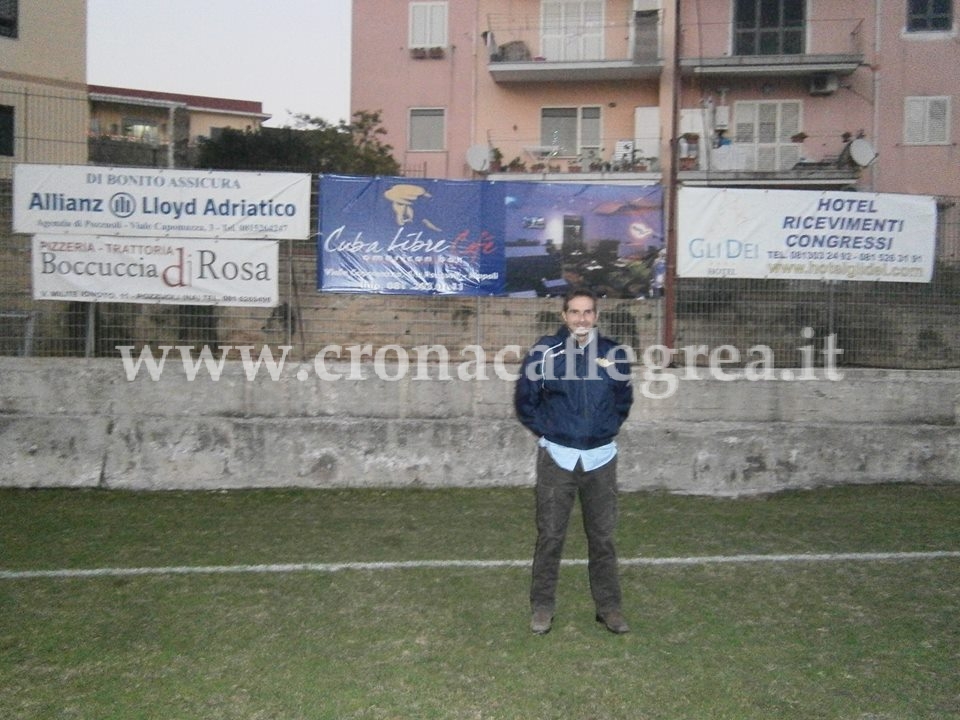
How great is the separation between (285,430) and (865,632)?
5.49 m

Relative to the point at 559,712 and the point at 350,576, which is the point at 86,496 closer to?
the point at 350,576

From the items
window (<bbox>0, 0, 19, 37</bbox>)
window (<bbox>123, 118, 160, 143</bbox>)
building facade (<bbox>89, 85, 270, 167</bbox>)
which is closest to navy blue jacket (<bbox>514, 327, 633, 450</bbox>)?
building facade (<bbox>89, 85, 270, 167</bbox>)

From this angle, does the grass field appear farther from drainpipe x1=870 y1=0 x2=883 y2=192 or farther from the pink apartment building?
drainpipe x1=870 y1=0 x2=883 y2=192

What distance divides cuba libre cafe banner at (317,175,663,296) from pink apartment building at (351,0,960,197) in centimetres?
1673

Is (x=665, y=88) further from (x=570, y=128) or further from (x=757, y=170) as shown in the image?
(x=757, y=170)

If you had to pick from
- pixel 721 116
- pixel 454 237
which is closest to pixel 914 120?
pixel 721 116

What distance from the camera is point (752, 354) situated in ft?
32.0

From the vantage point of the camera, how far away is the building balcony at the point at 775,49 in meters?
27.5

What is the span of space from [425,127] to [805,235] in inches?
852

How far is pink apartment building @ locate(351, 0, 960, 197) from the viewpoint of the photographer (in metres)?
27.3

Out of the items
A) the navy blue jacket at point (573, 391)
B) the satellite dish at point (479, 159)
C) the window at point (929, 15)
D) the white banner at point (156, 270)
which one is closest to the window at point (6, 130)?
the white banner at point (156, 270)

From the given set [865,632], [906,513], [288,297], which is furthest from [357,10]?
[865,632]

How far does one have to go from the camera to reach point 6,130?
436 inches

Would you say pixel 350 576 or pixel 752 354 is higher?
pixel 752 354
